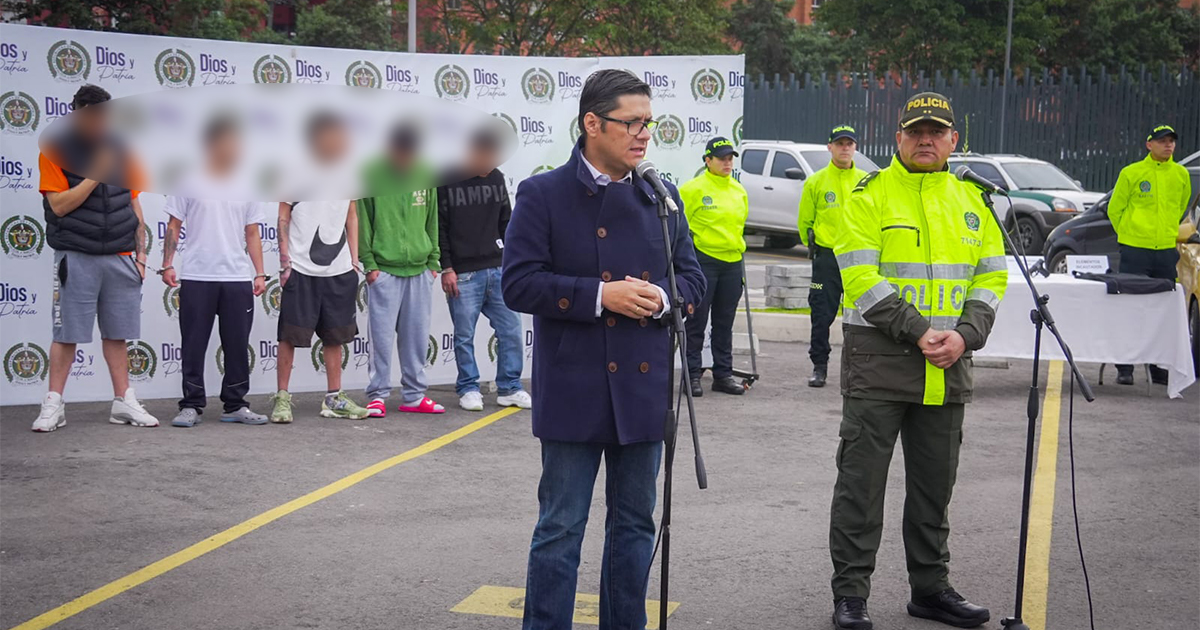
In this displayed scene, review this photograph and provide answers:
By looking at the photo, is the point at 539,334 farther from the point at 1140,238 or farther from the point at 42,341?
the point at 1140,238

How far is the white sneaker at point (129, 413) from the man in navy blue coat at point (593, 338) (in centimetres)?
565

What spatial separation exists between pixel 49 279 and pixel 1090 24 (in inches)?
1731

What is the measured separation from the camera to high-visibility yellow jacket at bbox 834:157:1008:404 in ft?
17.5

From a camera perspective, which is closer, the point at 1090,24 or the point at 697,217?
the point at 697,217

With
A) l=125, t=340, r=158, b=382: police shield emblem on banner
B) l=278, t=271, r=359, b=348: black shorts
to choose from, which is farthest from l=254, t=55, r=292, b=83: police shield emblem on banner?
l=125, t=340, r=158, b=382: police shield emblem on banner

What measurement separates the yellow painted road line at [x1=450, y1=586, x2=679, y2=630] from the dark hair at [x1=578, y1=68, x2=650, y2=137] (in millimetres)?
2140

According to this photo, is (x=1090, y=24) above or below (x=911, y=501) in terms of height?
above

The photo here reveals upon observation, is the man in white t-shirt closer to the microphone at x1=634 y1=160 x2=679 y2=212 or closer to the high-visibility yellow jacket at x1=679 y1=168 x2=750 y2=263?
the high-visibility yellow jacket at x1=679 y1=168 x2=750 y2=263

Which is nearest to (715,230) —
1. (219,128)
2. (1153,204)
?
(1153,204)

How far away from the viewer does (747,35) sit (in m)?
62.6

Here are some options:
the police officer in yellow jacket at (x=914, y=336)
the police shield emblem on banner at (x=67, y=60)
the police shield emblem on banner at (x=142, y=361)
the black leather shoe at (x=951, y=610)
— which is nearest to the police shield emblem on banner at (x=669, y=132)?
the police shield emblem on banner at (x=142, y=361)

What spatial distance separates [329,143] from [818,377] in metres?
7.31

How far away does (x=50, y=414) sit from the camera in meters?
9.09

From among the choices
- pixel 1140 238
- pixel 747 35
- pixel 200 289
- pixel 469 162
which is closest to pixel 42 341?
pixel 200 289
